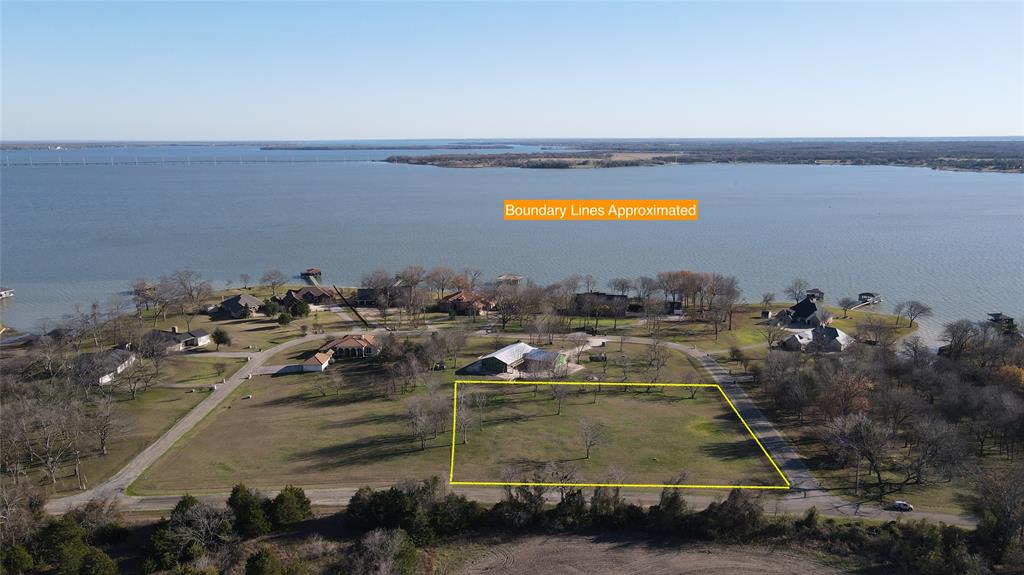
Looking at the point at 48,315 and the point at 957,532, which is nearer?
the point at 957,532

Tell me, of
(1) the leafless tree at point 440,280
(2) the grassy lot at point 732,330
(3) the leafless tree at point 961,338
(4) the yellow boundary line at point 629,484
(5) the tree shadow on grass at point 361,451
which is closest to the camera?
(4) the yellow boundary line at point 629,484

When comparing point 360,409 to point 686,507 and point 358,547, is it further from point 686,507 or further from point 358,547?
point 686,507

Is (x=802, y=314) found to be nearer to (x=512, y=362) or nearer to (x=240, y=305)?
(x=512, y=362)

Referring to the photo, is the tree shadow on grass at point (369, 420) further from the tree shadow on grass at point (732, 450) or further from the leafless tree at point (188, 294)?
the leafless tree at point (188, 294)

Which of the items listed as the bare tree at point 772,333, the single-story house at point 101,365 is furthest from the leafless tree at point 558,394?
the single-story house at point 101,365

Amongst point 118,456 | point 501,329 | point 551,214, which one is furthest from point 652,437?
point 551,214

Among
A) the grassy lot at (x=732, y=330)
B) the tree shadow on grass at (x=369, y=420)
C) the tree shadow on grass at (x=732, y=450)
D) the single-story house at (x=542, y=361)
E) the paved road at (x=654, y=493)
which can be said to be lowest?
the paved road at (x=654, y=493)

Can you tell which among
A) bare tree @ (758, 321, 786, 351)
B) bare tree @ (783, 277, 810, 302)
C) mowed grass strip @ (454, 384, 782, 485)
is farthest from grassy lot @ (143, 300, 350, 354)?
bare tree @ (783, 277, 810, 302)
